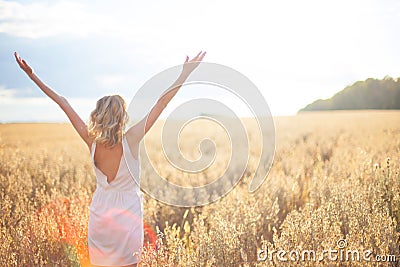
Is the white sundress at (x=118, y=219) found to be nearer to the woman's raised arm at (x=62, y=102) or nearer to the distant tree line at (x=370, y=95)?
the woman's raised arm at (x=62, y=102)

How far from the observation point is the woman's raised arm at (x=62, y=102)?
11.0 ft

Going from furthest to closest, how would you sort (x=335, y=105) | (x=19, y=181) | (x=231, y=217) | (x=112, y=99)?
(x=335, y=105), (x=19, y=181), (x=231, y=217), (x=112, y=99)

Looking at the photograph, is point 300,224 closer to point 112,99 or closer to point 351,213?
point 351,213

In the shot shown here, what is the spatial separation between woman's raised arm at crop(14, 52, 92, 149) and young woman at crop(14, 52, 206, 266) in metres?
0.10

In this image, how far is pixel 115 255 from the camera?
321 centimetres

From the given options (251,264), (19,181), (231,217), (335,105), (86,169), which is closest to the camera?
(251,264)

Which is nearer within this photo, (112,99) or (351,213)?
(112,99)

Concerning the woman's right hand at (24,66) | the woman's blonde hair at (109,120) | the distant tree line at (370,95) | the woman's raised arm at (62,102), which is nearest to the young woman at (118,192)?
the woman's blonde hair at (109,120)

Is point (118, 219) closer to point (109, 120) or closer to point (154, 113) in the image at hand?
point (109, 120)

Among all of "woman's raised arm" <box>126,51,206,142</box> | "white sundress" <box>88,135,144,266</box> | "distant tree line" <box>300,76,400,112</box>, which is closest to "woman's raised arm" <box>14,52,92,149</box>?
"white sundress" <box>88,135,144,266</box>

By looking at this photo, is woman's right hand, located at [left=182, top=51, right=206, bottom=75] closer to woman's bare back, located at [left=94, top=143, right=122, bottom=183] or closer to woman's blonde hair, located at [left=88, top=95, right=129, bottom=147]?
woman's blonde hair, located at [left=88, top=95, right=129, bottom=147]

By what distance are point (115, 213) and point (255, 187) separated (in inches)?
122

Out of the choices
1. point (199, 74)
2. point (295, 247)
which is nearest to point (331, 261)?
point (295, 247)

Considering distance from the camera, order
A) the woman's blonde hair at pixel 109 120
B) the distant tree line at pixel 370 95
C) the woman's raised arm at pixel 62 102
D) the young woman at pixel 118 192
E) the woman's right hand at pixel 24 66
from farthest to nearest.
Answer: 1. the distant tree line at pixel 370 95
2. the woman's right hand at pixel 24 66
3. the woman's raised arm at pixel 62 102
4. the young woman at pixel 118 192
5. the woman's blonde hair at pixel 109 120
